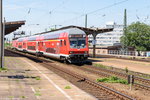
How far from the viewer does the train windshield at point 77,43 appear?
89.8ft

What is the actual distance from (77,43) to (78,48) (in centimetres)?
54

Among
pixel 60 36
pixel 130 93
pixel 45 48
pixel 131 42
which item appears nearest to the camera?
pixel 130 93

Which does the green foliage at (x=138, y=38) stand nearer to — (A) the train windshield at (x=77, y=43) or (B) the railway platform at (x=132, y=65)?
(B) the railway platform at (x=132, y=65)

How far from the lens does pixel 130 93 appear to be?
13.1 metres

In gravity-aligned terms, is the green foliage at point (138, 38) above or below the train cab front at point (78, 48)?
above

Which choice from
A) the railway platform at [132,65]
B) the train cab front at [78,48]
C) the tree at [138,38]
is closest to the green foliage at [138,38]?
the tree at [138,38]

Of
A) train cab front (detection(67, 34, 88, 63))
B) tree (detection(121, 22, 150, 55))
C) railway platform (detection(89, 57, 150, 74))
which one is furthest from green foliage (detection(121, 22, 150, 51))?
train cab front (detection(67, 34, 88, 63))

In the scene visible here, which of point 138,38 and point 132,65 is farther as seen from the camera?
point 138,38

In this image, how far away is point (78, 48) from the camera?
27.5m

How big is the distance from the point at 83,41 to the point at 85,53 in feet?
4.09

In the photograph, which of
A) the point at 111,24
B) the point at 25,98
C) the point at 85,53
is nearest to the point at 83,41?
the point at 85,53

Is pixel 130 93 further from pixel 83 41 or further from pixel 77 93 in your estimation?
pixel 83 41

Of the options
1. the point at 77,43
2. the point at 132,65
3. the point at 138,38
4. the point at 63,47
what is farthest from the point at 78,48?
the point at 138,38

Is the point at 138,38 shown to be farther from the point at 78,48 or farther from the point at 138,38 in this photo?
the point at 78,48
